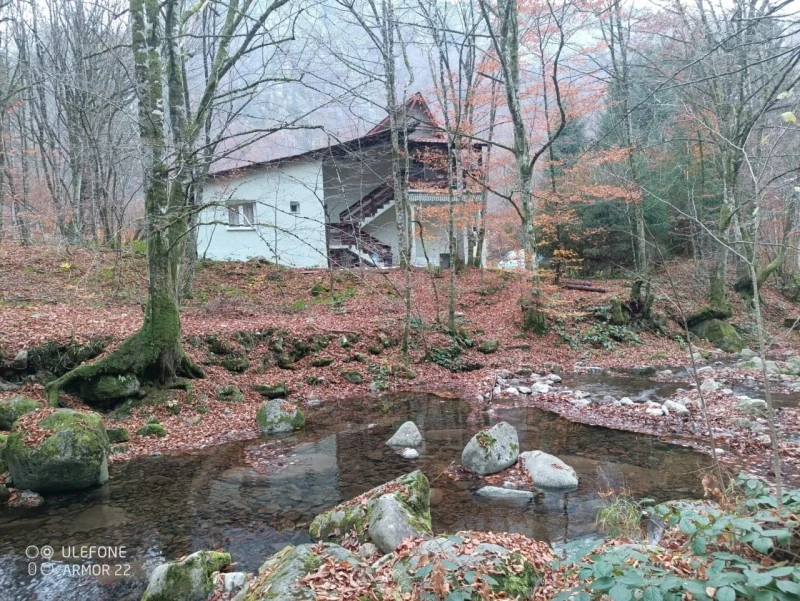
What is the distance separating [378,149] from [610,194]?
10.0m

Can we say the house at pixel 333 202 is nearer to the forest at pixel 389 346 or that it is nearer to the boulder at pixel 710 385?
the forest at pixel 389 346

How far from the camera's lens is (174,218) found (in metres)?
8.09

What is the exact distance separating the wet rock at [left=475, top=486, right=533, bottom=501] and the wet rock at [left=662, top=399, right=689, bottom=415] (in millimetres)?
4097

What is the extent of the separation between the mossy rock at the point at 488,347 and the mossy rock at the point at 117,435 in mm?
8962

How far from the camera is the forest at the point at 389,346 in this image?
370 cm

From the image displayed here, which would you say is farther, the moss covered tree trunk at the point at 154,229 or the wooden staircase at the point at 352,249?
the wooden staircase at the point at 352,249

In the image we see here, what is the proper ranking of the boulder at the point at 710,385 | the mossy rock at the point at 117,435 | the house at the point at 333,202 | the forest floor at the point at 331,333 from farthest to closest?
the house at the point at 333,202 < the boulder at the point at 710,385 < the forest floor at the point at 331,333 < the mossy rock at the point at 117,435

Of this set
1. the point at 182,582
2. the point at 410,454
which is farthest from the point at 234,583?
the point at 410,454

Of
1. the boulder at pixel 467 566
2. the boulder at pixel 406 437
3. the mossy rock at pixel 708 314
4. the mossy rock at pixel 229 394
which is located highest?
the mossy rock at pixel 708 314

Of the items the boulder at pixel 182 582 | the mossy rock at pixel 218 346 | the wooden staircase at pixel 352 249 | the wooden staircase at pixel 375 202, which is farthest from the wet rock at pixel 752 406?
the wooden staircase at pixel 375 202

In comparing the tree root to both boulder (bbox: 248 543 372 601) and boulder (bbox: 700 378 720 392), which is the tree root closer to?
boulder (bbox: 248 543 372 601)

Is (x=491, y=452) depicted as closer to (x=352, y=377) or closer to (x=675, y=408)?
(x=675, y=408)

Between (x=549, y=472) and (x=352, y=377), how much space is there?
632cm

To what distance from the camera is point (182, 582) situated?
12.3 feet
